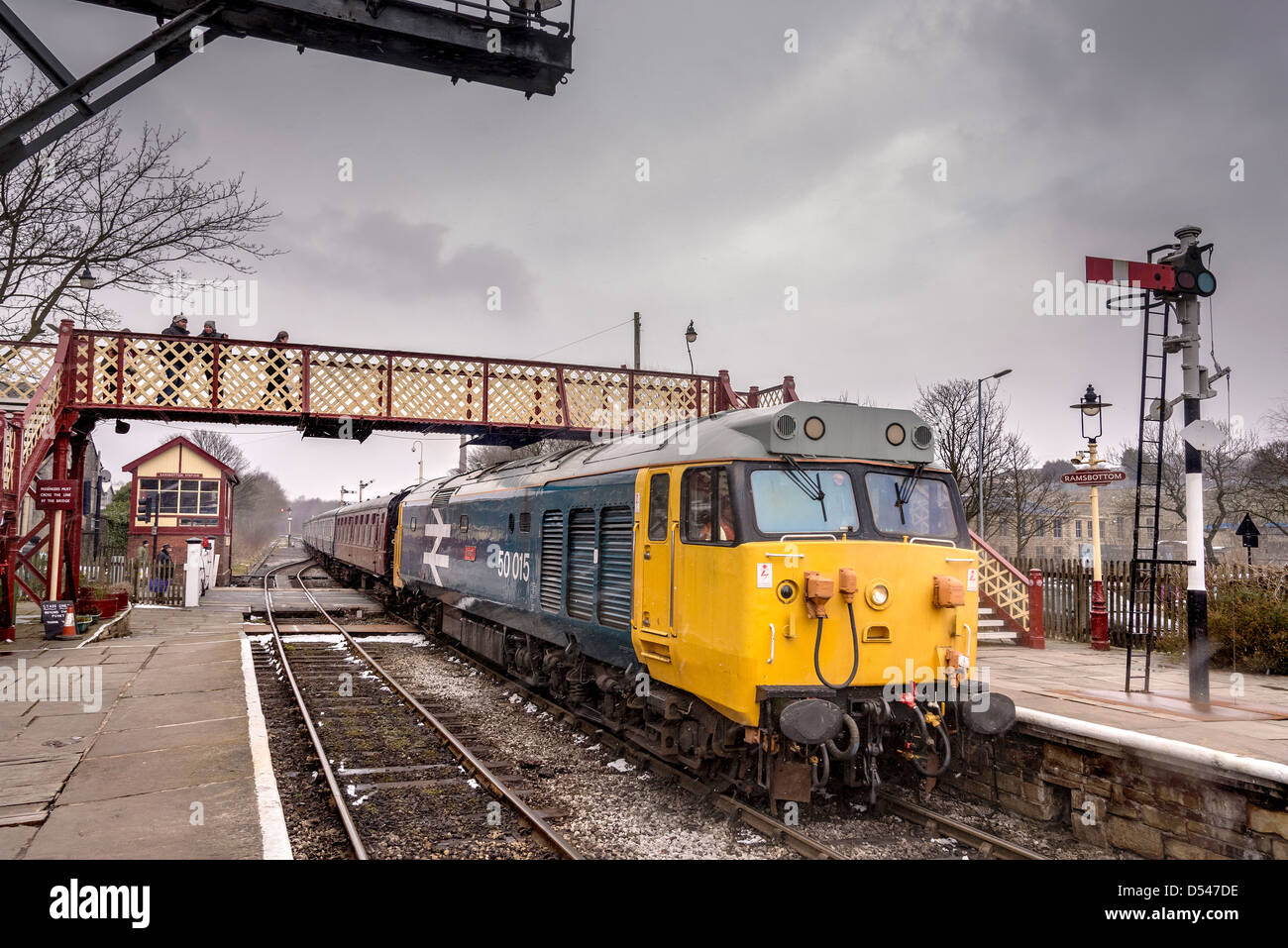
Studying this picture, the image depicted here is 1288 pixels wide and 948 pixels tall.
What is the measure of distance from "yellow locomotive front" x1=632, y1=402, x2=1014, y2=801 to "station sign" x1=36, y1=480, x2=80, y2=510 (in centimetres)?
1377

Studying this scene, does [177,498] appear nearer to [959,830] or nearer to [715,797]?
[715,797]

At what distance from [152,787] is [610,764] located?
4.00 m

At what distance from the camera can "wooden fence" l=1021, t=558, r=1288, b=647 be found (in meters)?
12.3

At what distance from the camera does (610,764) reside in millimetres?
8547

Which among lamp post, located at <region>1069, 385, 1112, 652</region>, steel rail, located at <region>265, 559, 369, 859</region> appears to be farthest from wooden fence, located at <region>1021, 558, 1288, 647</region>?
steel rail, located at <region>265, 559, 369, 859</region>

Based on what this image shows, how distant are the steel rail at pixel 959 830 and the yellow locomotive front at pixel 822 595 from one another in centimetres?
33

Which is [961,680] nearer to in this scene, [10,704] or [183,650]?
[10,704]

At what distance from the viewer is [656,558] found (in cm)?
754

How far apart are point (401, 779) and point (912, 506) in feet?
17.5

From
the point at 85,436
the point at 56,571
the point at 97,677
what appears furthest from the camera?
the point at 85,436

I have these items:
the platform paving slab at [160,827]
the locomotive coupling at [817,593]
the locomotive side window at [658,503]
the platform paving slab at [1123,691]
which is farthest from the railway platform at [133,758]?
the platform paving slab at [1123,691]

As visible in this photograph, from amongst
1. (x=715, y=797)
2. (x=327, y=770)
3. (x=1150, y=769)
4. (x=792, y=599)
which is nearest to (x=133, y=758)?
(x=327, y=770)

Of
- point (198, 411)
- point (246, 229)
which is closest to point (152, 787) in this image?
point (198, 411)
